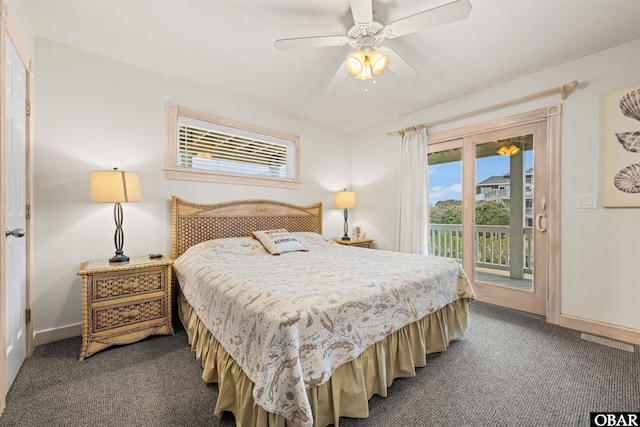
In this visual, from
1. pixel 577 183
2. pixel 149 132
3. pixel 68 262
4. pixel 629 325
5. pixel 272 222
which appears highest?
pixel 149 132

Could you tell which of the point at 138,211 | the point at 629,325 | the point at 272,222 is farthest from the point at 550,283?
the point at 138,211

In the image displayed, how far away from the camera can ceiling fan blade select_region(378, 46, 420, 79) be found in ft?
6.88

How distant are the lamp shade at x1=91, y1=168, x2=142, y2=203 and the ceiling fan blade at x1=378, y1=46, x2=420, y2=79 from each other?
7.84 ft

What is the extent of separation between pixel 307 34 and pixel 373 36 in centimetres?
55

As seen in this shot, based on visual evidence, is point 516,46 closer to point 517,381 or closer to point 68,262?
point 517,381

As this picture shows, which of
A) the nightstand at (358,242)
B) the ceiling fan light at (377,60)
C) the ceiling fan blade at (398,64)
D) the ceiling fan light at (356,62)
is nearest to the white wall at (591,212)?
the ceiling fan blade at (398,64)

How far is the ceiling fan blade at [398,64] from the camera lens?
6.88ft

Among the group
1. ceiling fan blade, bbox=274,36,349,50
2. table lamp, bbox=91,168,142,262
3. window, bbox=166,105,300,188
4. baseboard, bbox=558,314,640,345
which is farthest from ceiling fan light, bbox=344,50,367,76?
baseboard, bbox=558,314,640,345

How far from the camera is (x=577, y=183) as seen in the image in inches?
98.3

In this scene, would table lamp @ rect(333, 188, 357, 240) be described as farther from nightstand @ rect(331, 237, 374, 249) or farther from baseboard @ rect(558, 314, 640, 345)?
baseboard @ rect(558, 314, 640, 345)

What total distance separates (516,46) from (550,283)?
2244 mm

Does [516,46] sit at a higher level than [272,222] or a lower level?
higher

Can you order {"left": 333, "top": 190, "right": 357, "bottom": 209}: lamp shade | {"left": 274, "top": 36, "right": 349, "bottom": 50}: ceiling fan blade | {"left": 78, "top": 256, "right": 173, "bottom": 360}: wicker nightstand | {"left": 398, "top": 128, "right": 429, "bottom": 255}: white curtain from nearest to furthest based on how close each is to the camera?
{"left": 274, "top": 36, "right": 349, "bottom": 50}: ceiling fan blade, {"left": 78, "top": 256, "right": 173, "bottom": 360}: wicker nightstand, {"left": 398, "top": 128, "right": 429, "bottom": 255}: white curtain, {"left": 333, "top": 190, "right": 357, "bottom": 209}: lamp shade

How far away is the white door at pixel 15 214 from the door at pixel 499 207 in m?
3.98
